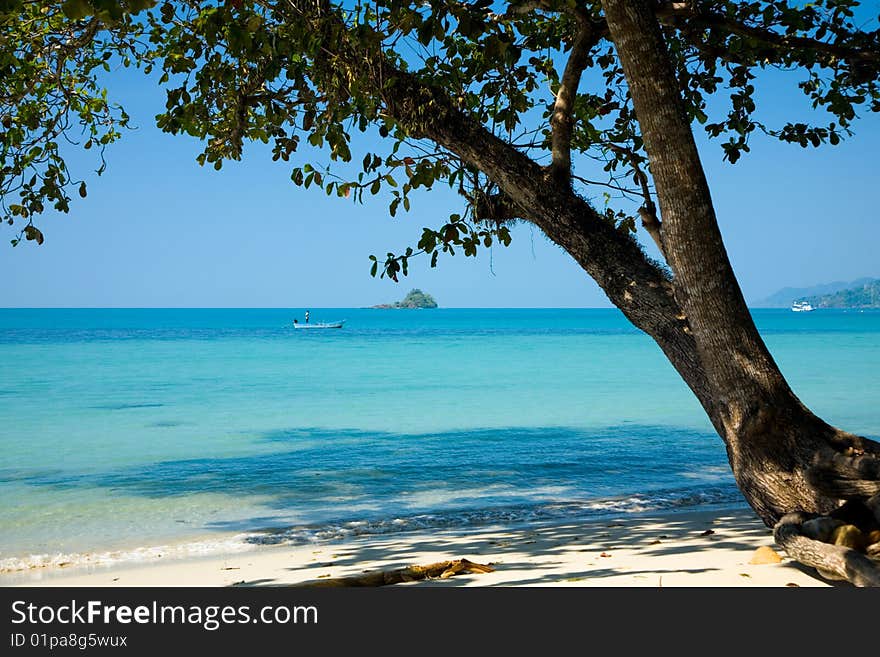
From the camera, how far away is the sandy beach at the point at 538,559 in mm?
4645

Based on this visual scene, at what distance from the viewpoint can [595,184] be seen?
19.7 ft

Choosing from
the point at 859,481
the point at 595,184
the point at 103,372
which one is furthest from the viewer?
the point at 103,372

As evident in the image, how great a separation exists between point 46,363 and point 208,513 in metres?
29.3

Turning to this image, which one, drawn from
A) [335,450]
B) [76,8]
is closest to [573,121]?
[76,8]

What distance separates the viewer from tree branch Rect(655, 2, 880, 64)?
207 inches

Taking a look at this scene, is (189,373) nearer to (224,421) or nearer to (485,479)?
(224,421)

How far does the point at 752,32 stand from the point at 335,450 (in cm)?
930

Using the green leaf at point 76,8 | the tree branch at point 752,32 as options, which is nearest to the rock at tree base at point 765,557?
the tree branch at point 752,32

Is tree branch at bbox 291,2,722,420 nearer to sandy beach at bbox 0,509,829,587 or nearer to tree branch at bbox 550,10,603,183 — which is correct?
tree branch at bbox 550,10,603,183

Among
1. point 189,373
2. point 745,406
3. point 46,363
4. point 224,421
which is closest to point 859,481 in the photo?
point 745,406

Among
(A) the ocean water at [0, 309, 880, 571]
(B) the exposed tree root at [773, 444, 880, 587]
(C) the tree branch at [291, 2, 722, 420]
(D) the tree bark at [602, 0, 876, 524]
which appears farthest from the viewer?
(A) the ocean water at [0, 309, 880, 571]

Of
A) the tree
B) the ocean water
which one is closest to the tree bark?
the tree

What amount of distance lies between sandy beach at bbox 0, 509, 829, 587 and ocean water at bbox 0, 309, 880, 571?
64cm

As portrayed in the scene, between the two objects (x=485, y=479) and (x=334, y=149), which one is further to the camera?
(x=485, y=479)
